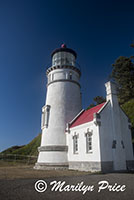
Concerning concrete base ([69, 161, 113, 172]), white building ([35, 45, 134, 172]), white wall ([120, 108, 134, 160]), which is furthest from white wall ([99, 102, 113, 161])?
white wall ([120, 108, 134, 160])

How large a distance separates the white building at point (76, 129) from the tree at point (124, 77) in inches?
738

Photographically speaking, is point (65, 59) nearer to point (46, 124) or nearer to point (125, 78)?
point (46, 124)

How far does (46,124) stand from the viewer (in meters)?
20.2

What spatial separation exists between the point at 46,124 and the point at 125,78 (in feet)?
83.6

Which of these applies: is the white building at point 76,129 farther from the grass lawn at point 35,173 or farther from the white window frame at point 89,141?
the grass lawn at point 35,173

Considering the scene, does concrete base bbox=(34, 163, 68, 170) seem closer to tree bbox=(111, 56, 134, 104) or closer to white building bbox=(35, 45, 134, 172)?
white building bbox=(35, 45, 134, 172)

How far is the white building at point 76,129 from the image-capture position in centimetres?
1438

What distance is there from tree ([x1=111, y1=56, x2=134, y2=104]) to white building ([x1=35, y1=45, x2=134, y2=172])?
18.8 m

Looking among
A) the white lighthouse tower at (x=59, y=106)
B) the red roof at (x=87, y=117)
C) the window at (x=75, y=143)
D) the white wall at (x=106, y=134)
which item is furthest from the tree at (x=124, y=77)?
the window at (x=75, y=143)

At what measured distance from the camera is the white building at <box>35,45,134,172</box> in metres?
14.4

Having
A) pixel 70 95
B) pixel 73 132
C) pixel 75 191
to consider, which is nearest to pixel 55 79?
pixel 70 95

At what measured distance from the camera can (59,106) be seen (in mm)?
20438

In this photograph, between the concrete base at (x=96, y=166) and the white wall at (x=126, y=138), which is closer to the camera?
the concrete base at (x=96, y=166)

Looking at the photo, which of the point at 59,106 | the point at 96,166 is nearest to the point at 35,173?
the point at 96,166
